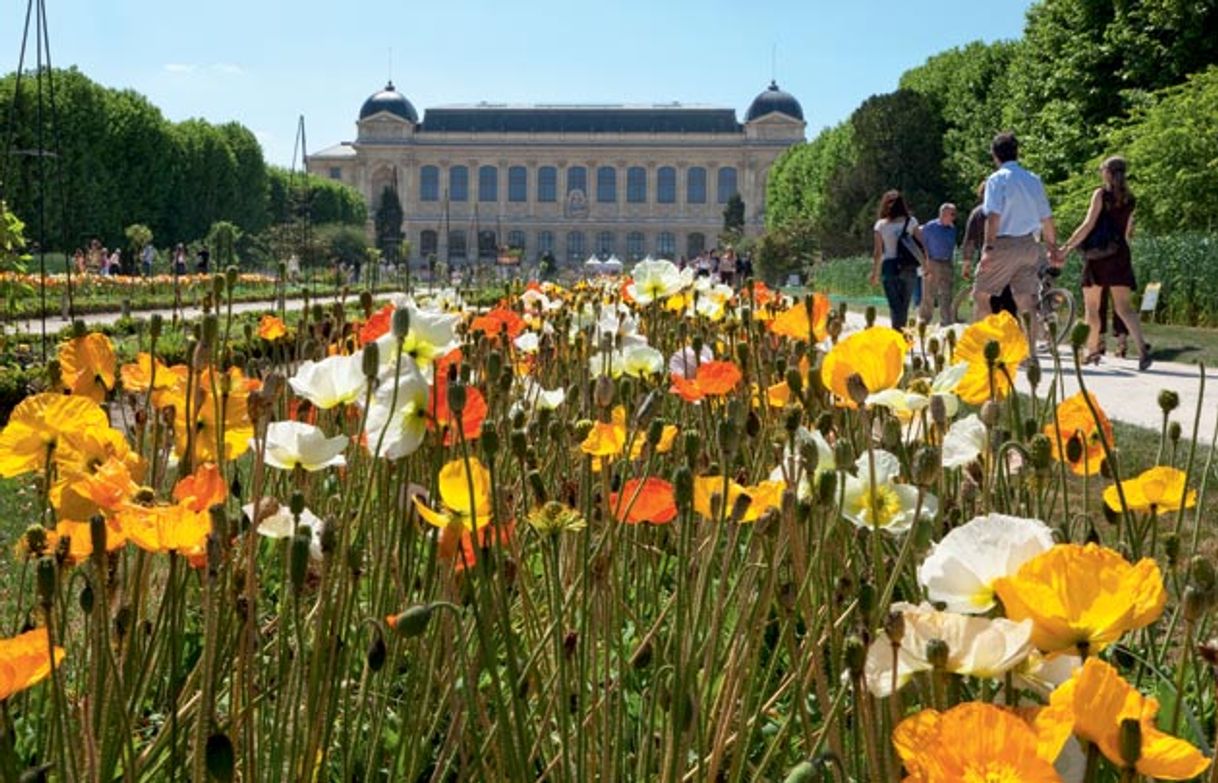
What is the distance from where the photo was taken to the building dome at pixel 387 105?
8000 centimetres

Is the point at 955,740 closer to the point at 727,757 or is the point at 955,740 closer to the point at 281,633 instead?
the point at 281,633

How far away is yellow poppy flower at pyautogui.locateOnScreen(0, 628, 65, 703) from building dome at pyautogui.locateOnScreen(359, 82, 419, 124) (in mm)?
81323

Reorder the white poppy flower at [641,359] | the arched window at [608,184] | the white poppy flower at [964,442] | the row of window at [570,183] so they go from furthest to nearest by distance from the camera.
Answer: the arched window at [608,184] → the row of window at [570,183] → the white poppy flower at [641,359] → the white poppy flower at [964,442]

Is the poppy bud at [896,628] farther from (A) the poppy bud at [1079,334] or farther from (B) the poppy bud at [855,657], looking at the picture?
(A) the poppy bud at [1079,334]

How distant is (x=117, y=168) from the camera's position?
3584cm

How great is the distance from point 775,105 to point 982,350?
79.6 metres

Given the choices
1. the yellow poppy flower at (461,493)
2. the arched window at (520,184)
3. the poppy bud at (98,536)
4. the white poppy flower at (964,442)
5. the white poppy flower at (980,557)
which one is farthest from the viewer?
the arched window at (520,184)

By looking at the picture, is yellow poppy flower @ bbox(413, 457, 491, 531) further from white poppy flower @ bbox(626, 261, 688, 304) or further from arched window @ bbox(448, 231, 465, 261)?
arched window @ bbox(448, 231, 465, 261)

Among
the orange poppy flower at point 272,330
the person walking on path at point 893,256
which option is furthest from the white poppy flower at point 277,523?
the person walking on path at point 893,256

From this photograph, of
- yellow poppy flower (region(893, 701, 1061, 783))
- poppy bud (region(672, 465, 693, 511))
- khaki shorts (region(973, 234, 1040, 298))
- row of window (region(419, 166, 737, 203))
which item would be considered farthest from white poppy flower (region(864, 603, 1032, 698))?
row of window (region(419, 166, 737, 203))

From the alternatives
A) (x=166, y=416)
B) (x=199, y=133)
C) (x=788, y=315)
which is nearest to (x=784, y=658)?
(x=788, y=315)

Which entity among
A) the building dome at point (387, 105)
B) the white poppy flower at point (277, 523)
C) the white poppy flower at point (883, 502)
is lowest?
the white poppy flower at point (277, 523)

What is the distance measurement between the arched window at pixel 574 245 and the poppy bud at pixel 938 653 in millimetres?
78523

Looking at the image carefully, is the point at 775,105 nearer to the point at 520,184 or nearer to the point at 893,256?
the point at 520,184
